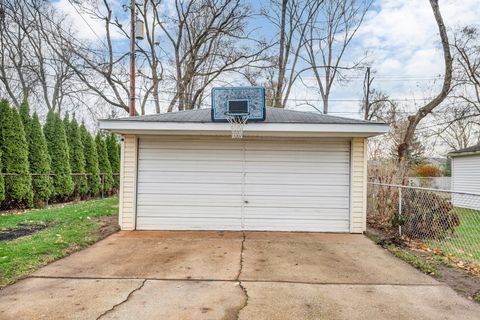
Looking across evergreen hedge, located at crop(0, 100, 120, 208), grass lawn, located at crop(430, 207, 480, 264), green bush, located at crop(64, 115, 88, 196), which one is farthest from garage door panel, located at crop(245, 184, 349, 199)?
green bush, located at crop(64, 115, 88, 196)

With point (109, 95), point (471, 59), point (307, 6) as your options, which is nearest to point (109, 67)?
point (109, 95)

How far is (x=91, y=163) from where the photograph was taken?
13.8 meters

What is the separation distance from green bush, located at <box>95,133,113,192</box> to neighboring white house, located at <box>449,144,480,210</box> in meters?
16.0

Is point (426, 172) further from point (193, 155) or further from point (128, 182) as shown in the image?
point (128, 182)

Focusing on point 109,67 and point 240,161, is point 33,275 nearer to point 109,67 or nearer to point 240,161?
point 240,161

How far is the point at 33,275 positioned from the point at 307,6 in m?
18.6

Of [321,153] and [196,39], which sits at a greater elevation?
[196,39]

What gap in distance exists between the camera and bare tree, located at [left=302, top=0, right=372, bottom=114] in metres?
18.2

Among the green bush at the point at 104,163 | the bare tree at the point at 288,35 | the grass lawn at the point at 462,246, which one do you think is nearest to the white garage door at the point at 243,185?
the grass lawn at the point at 462,246

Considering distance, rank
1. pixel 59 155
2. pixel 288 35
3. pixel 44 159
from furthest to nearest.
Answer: pixel 288 35 < pixel 59 155 < pixel 44 159

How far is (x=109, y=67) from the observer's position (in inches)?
613

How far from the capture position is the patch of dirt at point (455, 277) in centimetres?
338

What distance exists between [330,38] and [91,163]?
52.1 feet

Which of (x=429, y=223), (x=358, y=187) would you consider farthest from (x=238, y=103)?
(x=429, y=223)
